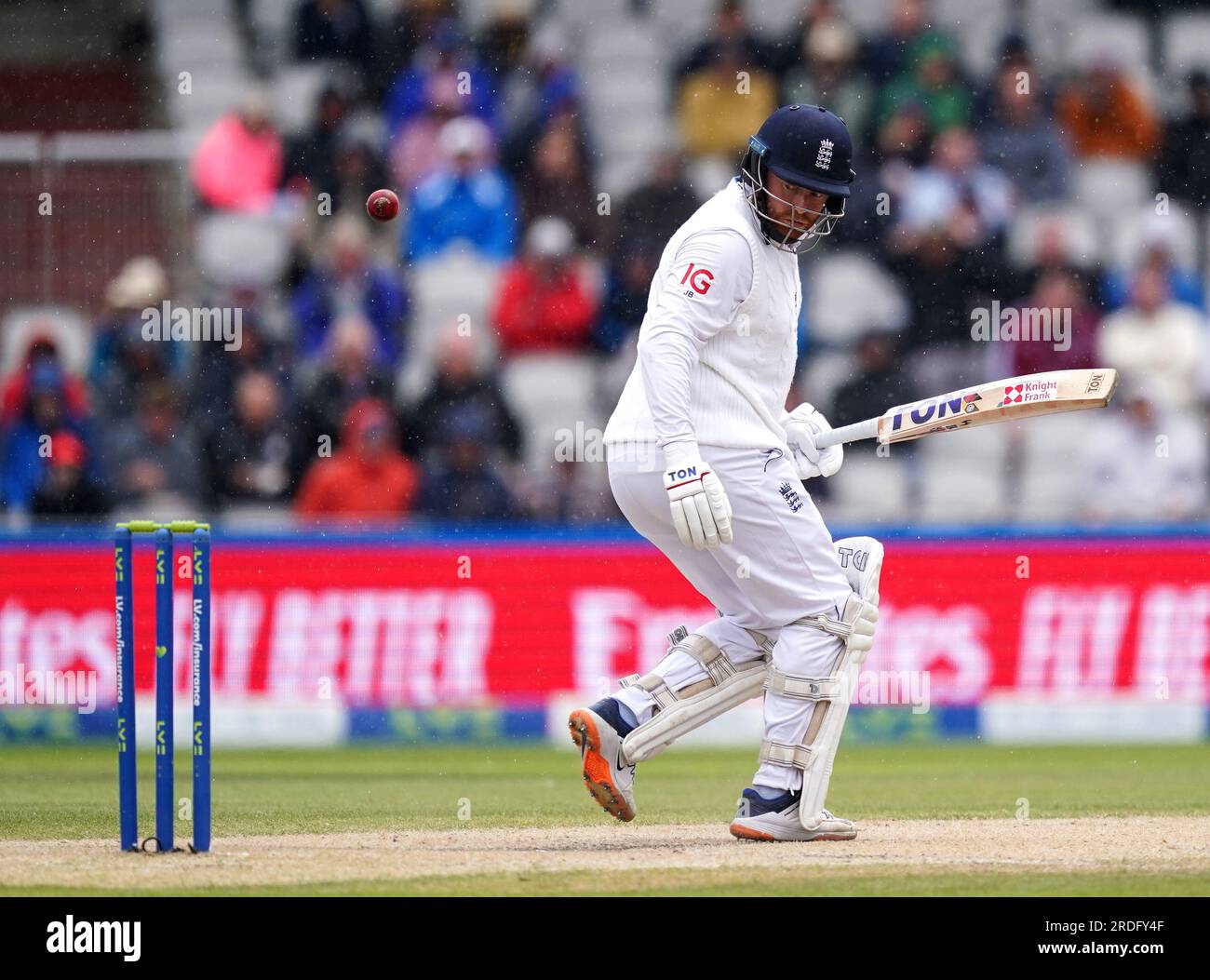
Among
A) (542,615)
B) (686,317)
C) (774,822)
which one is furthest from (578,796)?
(542,615)

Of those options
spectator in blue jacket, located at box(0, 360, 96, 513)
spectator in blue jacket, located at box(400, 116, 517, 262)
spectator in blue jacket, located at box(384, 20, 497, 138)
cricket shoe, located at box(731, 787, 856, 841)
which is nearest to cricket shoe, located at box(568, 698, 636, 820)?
cricket shoe, located at box(731, 787, 856, 841)

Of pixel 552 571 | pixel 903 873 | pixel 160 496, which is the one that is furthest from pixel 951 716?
pixel 903 873

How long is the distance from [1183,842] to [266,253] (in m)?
8.60

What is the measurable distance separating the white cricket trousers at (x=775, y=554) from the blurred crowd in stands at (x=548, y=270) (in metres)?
5.69

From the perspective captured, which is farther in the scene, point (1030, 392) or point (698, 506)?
point (1030, 392)

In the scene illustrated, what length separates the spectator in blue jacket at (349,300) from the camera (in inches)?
523

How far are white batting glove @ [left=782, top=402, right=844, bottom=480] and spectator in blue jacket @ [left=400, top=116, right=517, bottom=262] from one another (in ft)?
22.0

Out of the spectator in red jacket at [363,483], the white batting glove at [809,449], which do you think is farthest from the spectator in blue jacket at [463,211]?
the white batting glove at [809,449]

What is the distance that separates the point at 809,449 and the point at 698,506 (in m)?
0.91

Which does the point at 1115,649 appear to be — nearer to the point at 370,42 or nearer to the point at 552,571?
the point at 552,571

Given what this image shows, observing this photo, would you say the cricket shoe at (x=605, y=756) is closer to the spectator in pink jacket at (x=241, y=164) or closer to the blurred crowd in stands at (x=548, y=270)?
the blurred crowd in stands at (x=548, y=270)

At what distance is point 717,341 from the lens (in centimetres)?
666

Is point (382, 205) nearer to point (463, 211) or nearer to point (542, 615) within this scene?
point (542, 615)

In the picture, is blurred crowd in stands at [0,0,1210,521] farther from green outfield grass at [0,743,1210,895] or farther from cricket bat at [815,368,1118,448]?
cricket bat at [815,368,1118,448]
